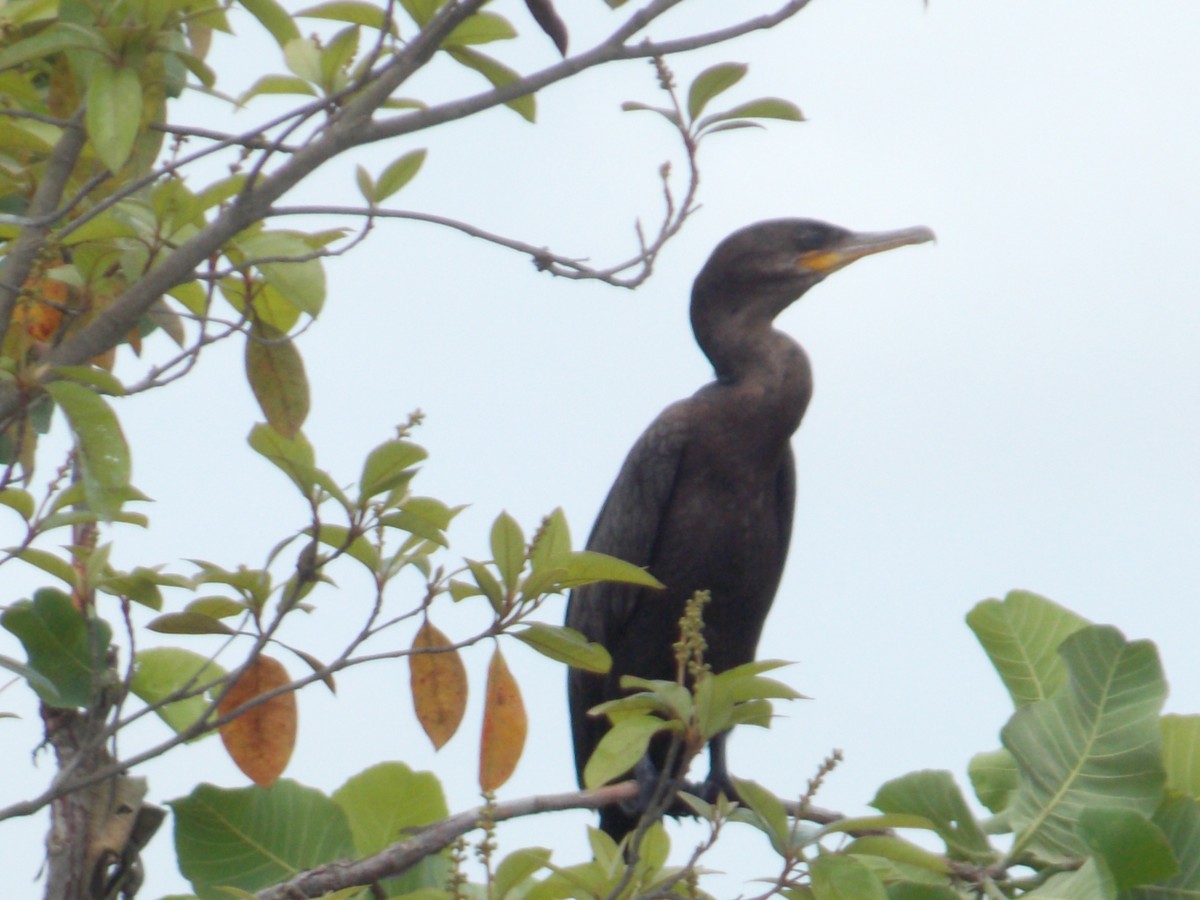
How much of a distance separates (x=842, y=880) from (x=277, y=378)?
3.60 feet

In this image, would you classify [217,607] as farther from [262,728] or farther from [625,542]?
[625,542]

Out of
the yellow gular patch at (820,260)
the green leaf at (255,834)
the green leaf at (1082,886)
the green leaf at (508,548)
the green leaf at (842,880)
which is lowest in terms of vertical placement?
the green leaf at (1082,886)

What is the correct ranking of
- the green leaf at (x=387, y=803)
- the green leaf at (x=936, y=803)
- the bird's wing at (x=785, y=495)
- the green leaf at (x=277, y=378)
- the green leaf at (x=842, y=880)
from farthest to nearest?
the bird's wing at (x=785, y=495)
the green leaf at (x=387, y=803)
the green leaf at (x=936, y=803)
the green leaf at (x=277, y=378)
the green leaf at (x=842, y=880)

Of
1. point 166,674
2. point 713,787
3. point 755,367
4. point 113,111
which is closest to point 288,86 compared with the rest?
point 113,111

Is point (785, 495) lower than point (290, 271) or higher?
higher

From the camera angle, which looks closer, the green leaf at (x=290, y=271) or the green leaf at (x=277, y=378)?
the green leaf at (x=290, y=271)

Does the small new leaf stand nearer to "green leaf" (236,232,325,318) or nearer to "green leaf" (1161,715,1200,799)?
"green leaf" (236,232,325,318)

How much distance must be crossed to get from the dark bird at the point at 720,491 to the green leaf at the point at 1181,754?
143 cm

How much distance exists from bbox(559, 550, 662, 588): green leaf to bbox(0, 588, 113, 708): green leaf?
2.47ft

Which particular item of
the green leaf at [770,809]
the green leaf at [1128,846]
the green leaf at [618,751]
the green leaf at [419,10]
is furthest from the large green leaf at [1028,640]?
the green leaf at [419,10]

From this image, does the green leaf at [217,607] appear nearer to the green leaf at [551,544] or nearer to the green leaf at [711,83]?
the green leaf at [551,544]

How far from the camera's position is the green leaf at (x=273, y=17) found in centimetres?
225

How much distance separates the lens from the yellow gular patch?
4211 millimetres

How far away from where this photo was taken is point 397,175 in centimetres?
231
